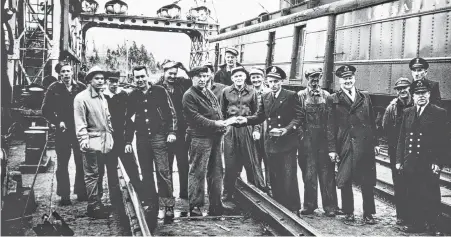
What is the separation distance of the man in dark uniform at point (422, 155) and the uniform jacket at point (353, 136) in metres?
0.43

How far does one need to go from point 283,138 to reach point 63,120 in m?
3.11

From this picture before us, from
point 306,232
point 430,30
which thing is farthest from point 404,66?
point 306,232

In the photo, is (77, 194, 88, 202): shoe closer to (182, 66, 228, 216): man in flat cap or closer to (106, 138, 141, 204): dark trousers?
(106, 138, 141, 204): dark trousers

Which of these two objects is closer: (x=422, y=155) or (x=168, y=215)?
(x=422, y=155)

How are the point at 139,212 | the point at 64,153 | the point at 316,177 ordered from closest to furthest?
1. the point at 139,212
2. the point at 316,177
3. the point at 64,153

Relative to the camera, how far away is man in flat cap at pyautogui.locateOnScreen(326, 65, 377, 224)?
5844 millimetres

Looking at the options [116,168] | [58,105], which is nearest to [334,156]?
[116,168]

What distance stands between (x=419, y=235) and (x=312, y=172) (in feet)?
5.17

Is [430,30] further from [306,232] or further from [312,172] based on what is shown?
[306,232]

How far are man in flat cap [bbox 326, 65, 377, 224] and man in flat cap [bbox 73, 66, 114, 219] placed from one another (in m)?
2.96

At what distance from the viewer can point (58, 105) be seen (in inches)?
253

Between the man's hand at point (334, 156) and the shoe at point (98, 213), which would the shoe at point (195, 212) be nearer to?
the shoe at point (98, 213)

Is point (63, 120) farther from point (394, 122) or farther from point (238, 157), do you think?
point (394, 122)

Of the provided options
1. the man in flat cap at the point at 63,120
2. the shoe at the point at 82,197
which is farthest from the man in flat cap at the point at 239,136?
the man in flat cap at the point at 63,120
